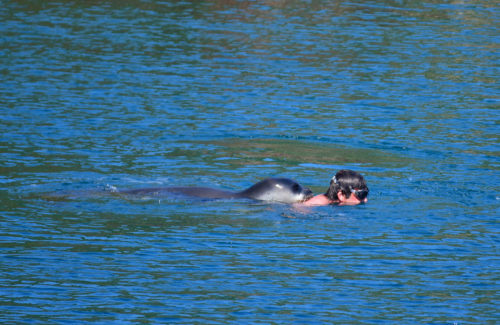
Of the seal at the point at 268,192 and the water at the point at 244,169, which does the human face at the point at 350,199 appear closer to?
the water at the point at 244,169

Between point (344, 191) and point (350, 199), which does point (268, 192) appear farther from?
point (350, 199)

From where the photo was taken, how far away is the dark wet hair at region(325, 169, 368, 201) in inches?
532

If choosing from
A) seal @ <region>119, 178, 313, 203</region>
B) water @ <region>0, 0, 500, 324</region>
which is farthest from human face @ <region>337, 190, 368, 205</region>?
seal @ <region>119, 178, 313, 203</region>

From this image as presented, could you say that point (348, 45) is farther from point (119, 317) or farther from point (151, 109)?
point (119, 317)

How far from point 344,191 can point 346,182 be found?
0.51ft

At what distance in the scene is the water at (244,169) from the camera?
10328 mm

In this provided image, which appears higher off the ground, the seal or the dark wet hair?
the dark wet hair

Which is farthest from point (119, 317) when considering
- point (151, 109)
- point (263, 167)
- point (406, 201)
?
point (151, 109)

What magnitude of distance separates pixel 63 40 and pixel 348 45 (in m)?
8.99

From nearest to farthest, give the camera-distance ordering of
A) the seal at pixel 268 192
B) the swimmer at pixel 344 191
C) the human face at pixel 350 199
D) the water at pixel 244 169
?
the water at pixel 244 169
the seal at pixel 268 192
the swimmer at pixel 344 191
the human face at pixel 350 199

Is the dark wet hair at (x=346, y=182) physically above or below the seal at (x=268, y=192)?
above

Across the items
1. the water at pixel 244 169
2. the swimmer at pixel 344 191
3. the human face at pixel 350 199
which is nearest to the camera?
the water at pixel 244 169

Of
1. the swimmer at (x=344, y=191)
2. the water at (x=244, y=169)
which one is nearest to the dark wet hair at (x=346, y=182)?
the swimmer at (x=344, y=191)

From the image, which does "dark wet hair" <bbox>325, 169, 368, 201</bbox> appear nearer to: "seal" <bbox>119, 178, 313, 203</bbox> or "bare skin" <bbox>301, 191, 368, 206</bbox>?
"bare skin" <bbox>301, 191, 368, 206</bbox>
